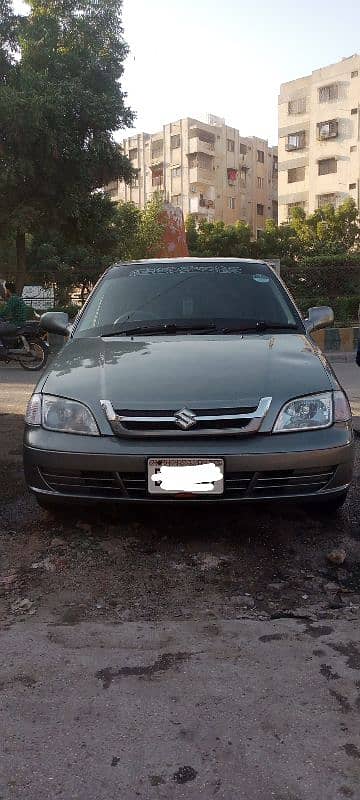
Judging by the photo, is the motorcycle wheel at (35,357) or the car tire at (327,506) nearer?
the car tire at (327,506)

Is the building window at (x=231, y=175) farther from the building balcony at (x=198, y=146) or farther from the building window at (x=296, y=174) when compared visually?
the building window at (x=296, y=174)

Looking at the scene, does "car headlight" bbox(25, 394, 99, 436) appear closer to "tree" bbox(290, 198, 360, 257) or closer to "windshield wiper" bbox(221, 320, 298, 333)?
"windshield wiper" bbox(221, 320, 298, 333)

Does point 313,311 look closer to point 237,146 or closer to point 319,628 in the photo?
point 319,628

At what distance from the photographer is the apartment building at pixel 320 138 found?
44.9 metres

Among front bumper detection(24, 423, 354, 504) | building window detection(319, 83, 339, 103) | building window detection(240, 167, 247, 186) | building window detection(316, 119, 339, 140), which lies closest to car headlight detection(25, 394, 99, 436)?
front bumper detection(24, 423, 354, 504)

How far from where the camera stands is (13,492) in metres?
4.22

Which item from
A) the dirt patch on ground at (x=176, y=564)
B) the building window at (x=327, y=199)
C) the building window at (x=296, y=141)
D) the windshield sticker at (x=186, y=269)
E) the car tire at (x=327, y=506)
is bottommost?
the dirt patch on ground at (x=176, y=564)

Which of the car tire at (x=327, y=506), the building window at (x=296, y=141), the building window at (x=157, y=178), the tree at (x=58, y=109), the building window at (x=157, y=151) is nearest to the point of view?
the car tire at (x=327, y=506)

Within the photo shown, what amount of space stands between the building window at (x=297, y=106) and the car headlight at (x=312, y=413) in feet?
165

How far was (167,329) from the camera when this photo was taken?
3998 millimetres

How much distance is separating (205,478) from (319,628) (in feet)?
2.64

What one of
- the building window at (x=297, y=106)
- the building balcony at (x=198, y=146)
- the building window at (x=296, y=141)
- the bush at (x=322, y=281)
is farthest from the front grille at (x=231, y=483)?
the building balcony at (x=198, y=146)

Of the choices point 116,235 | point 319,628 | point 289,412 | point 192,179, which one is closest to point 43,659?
point 319,628

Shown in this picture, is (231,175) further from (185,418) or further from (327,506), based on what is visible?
(185,418)
